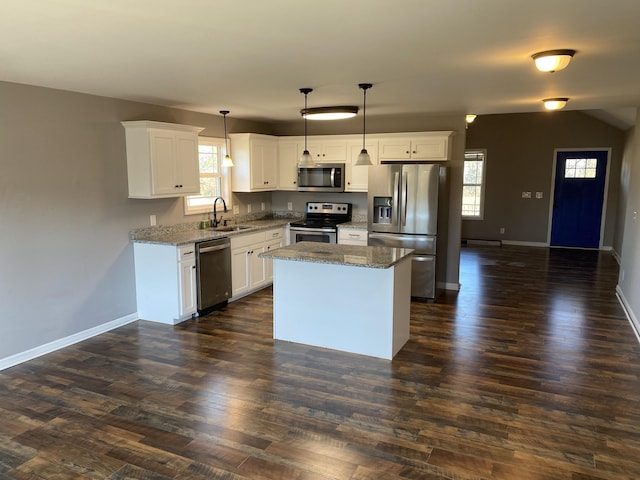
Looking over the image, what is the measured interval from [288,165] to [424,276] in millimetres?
2735

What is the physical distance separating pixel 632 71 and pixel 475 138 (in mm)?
6845

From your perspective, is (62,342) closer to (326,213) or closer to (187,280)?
(187,280)

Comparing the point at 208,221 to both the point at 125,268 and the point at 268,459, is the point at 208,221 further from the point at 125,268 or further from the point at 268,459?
the point at 268,459

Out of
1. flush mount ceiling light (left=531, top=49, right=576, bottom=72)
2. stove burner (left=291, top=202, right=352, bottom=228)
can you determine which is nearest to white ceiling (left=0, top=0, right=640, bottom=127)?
flush mount ceiling light (left=531, top=49, right=576, bottom=72)

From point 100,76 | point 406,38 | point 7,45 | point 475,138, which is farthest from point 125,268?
point 475,138

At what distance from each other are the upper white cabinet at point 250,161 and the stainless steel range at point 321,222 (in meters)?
0.80

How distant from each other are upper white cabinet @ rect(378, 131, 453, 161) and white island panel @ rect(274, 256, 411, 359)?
→ 231 centimetres

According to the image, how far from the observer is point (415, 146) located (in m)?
6.13

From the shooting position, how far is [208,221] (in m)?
6.13

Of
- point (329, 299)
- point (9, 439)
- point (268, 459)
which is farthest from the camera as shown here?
point (329, 299)

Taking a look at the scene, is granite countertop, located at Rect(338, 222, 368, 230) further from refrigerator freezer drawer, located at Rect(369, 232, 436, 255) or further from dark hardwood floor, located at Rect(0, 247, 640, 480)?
dark hardwood floor, located at Rect(0, 247, 640, 480)

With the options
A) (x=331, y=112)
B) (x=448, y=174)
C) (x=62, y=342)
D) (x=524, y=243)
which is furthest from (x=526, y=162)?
(x=62, y=342)

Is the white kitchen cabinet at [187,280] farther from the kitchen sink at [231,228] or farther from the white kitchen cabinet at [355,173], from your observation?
the white kitchen cabinet at [355,173]

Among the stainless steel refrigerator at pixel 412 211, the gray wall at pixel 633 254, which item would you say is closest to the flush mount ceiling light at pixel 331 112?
the stainless steel refrigerator at pixel 412 211
